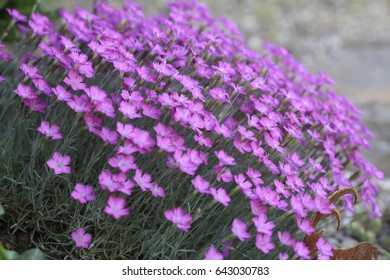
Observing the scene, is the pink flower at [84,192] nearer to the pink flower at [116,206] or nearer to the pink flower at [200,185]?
the pink flower at [116,206]

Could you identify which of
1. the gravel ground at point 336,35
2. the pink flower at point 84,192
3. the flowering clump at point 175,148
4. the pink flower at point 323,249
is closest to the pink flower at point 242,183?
the flowering clump at point 175,148

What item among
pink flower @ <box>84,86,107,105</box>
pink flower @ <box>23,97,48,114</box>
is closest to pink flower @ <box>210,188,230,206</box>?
pink flower @ <box>84,86,107,105</box>

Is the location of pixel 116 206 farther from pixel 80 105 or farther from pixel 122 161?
pixel 80 105

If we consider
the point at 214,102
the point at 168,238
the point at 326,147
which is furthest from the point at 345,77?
the point at 168,238

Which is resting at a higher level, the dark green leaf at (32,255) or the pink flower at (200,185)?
the pink flower at (200,185)

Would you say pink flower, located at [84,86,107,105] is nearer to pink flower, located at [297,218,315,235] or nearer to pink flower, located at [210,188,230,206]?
pink flower, located at [210,188,230,206]

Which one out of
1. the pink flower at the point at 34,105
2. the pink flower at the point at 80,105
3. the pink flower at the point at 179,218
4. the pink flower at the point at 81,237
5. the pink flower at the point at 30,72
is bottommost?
the pink flower at the point at 81,237

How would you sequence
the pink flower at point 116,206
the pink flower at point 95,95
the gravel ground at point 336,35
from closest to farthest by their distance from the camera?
the pink flower at point 116,206 → the pink flower at point 95,95 → the gravel ground at point 336,35
